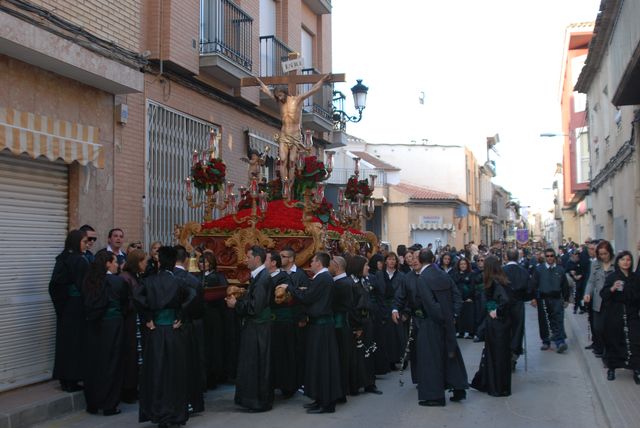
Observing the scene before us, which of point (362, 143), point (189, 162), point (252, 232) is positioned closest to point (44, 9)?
point (252, 232)

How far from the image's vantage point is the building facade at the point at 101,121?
8.51 m

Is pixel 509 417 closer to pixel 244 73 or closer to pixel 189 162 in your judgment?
pixel 189 162

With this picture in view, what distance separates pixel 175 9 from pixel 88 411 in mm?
7220

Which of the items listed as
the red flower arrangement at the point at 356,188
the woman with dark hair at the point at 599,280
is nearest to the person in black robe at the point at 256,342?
the red flower arrangement at the point at 356,188

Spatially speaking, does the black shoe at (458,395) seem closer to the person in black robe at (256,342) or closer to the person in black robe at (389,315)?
the person in black robe at (389,315)

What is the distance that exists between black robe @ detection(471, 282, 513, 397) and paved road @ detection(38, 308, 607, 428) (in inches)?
6.2

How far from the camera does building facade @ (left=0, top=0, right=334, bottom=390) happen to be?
851cm

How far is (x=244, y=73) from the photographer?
13938mm

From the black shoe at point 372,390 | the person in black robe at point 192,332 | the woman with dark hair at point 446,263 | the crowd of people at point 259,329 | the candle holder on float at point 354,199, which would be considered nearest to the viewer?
the crowd of people at point 259,329

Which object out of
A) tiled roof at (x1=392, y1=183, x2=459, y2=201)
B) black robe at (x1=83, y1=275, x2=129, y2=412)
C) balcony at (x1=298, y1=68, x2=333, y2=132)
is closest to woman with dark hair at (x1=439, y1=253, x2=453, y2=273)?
balcony at (x1=298, y1=68, x2=333, y2=132)

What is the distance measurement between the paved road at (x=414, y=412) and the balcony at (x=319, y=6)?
12.6 metres

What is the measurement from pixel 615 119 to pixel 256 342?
15.0m

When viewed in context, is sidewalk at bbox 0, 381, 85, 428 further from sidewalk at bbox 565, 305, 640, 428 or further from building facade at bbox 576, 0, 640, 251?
building facade at bbox 576, 0, 640, 251

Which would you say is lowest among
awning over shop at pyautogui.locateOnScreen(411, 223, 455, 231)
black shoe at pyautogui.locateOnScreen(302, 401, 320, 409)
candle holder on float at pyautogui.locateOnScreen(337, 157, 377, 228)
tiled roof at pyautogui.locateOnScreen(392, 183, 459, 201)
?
black shoe at pyautogui.locateOnScreen(302, 401, 320, 409)
